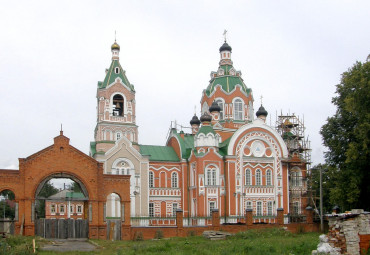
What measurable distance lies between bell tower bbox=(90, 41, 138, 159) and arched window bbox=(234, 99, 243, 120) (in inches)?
368

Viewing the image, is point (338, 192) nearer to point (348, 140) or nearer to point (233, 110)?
point (348, 140)

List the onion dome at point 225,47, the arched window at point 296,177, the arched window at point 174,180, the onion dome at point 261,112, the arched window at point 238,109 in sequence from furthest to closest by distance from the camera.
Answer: the onion dome at point 225,47, the arched window at point 238,109, the onion dome at point 261,112, the arched window at point 296,177, the arched window at point 174,180

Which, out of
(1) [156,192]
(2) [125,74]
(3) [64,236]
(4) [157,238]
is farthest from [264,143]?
(3) [64,236]

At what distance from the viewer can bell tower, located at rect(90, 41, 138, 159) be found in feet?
137

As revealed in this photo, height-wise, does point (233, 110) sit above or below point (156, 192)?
above

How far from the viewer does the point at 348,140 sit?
34.5 metres

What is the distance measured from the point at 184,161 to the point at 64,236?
1587 cm

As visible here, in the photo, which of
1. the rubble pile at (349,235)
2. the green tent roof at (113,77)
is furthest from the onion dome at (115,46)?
the rubble pile at (349,235)

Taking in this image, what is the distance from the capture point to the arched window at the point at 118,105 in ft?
140

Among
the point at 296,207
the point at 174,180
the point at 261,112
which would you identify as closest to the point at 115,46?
the point at 174,180

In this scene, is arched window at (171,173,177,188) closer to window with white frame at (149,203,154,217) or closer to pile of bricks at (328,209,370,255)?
window with white frame at (149,203,154,217)

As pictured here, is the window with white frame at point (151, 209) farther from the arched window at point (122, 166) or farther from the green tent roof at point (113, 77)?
the green tent roof at point (113, 77)

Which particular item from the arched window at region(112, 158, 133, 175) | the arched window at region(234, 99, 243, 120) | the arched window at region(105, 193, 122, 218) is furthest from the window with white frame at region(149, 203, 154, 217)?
the arched window at region(234, 99, 243, 120)

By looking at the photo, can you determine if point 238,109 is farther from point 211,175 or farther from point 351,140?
point 351,140
